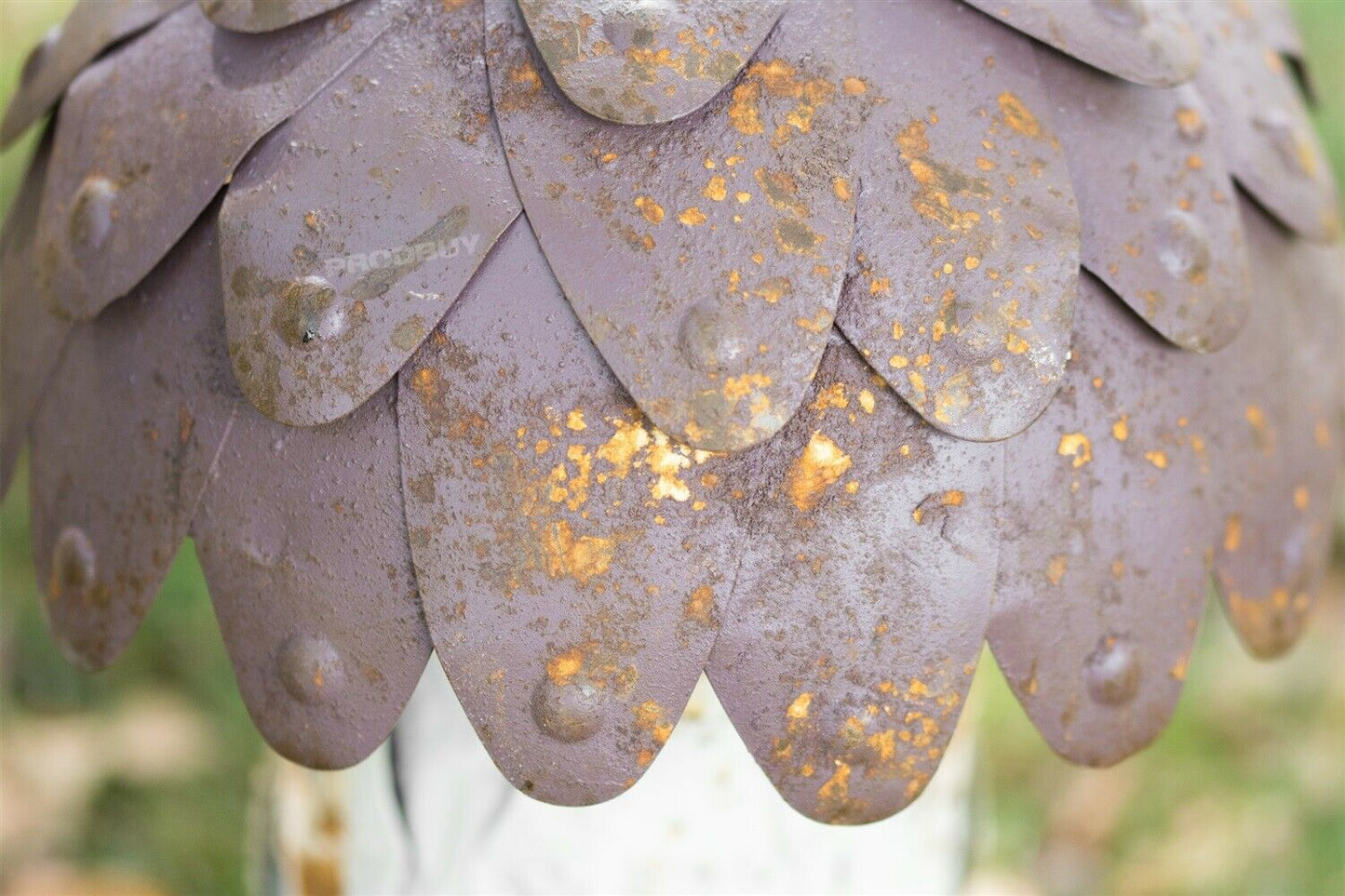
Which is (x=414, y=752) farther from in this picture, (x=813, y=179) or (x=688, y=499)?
(x=813, y=179)

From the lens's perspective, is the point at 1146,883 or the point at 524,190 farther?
the point at 1146,883

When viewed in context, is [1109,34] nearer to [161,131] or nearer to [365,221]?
[365,221]

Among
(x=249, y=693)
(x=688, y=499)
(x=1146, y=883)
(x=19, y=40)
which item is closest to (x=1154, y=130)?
(x=688, y=499)

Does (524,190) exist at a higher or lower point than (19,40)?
higher

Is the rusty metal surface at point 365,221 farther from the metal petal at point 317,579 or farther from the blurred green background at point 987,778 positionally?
the blurred green background at point 987,778

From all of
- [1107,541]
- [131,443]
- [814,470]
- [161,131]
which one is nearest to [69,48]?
[161,131]

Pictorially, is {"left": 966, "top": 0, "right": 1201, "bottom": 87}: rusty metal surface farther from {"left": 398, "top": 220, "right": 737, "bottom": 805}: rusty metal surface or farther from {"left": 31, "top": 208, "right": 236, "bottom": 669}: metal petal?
{"left": 31, "top": 208, "right": 236, "bottom": 669}: metal petal

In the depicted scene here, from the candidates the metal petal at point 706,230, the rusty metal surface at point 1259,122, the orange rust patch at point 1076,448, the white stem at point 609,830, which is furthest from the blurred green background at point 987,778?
the metal petal at point 706,230
